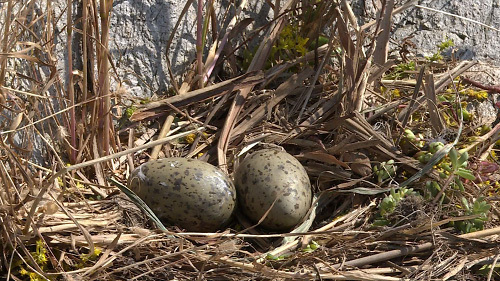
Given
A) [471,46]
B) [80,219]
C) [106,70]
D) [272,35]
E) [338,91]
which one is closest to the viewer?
[80,219]

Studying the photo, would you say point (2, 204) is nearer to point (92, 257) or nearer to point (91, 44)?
point (92, 257)

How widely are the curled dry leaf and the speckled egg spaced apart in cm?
23

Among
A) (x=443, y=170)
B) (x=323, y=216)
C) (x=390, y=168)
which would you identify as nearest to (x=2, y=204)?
(x=323, y=216)

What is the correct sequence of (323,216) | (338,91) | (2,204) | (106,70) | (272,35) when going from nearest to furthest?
1. (2,204)
2. (106,70)
3. (323,216)
4. (338,91)
5. (272,35)

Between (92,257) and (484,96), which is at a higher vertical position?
(484,96)

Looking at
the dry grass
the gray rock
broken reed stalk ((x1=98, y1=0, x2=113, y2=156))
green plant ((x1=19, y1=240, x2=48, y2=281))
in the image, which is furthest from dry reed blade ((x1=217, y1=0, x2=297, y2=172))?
green plant ((x1=19, y1=240, x2=48, y2=281))

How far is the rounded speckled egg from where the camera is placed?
8.54 feet

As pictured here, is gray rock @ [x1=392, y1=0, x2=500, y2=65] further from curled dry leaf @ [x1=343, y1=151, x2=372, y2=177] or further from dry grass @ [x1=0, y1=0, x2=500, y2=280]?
curled dry leaf @ [x1=343, y1=151, x2=372, y2=177]

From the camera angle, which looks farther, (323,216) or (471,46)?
(471,46)

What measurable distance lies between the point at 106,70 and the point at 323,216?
3.51 feet

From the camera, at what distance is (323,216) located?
285 centimetres

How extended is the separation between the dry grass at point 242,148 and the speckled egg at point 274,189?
0.27 ft

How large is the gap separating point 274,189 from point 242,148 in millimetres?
422

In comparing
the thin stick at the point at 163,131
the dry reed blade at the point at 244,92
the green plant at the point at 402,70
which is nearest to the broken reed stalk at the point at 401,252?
the dry reed blade at the point at 244,92
